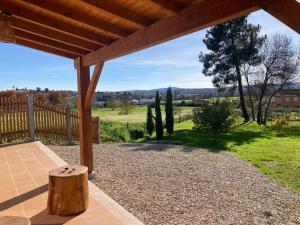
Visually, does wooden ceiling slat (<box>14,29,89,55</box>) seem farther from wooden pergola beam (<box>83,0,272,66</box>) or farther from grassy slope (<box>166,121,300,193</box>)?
grassy slope (<box>166,121,300,193</box>)

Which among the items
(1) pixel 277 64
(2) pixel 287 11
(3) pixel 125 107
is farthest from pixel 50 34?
(3) pixel 125 107

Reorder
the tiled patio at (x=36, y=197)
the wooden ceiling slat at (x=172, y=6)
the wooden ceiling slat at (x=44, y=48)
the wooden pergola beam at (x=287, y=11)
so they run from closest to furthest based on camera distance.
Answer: the wooden pergola beam at (x=287, y=11), the wooden ceiling slat at (x=172, y=6), the tiled patio at (x=36, y=197), the wooden ceiling slat at (x=44, y=48)

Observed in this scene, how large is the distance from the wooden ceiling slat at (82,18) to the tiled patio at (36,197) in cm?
273

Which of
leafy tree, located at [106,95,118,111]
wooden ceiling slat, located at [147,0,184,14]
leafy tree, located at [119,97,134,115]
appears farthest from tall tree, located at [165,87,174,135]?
leafy tree, located at [106,95,118,111]

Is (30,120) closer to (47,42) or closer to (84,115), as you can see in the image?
(84,115)

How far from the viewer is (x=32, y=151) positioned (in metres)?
8.87

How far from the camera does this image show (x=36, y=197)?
5051mm

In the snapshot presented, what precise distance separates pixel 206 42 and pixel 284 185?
18.7 meters

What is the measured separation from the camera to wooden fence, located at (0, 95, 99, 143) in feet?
35.2

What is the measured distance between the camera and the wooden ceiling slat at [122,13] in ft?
13.0

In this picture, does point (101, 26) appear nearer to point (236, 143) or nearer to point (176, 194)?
point (176, 194)

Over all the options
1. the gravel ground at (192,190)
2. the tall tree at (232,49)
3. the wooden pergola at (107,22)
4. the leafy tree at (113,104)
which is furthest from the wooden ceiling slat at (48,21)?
the leafy tree at (113,104)

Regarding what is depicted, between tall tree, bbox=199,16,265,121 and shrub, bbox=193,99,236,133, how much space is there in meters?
8.13

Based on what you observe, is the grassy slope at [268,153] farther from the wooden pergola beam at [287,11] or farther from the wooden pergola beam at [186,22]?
the wooden pergola beam at [287,11]
